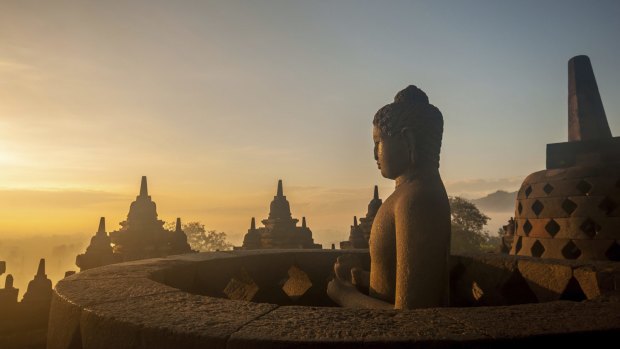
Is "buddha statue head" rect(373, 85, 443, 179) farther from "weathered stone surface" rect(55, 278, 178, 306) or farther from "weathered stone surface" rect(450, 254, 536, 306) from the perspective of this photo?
"weathered stone surface" rect(55, 278, 178, 306)

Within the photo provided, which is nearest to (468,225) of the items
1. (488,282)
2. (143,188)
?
(143,188)

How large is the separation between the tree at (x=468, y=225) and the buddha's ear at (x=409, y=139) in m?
28.6

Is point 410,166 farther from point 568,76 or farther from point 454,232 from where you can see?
point 454,232

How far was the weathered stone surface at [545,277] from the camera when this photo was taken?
297cm

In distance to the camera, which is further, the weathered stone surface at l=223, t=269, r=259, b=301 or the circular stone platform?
the weathered stone surface at l=223, t=269, r=259, b=301

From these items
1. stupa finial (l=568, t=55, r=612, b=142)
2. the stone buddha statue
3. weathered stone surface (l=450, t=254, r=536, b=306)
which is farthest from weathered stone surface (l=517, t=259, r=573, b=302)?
stupa finial (l=568, t=55, r=612, b=142)

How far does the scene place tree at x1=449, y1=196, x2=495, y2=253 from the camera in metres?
29.3

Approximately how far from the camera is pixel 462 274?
12.3ft

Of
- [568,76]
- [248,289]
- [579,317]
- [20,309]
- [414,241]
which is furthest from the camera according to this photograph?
[20,309]

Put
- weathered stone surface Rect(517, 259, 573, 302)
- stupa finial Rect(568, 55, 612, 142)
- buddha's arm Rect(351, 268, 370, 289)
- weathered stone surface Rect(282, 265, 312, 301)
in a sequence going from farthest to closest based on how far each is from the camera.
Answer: stupa finial Rect(568, 55, 612, 142) < weathered stone surface Rect(282, 265, 312, 301) < buddha's arm Rect(351, 268, 370, 289) < weathered stone surface Rect(517, 259, 573, 302)

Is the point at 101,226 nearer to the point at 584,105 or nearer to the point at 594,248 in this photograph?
the point at 594,248

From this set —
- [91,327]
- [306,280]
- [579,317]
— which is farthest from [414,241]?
[306,280]

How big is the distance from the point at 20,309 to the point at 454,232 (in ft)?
89.9

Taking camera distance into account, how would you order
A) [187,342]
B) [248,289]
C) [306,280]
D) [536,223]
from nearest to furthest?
[187,342] → [248,289] → [306,280] → [536,223]
